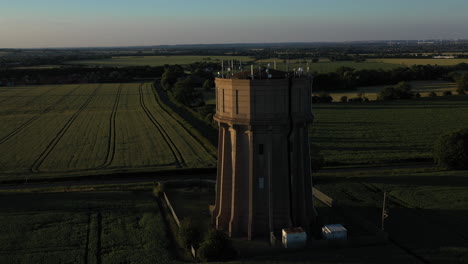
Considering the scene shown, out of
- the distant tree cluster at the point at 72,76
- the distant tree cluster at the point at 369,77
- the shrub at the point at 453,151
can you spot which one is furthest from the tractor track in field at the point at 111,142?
the distant tree cluster at the point at 72,76

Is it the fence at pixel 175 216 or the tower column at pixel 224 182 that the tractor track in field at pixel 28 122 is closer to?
the fence at pixel 175 216

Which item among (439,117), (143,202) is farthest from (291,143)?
(439,117)

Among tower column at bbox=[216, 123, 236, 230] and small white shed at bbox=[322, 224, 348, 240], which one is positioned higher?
tower column at bbox=[216, 123, 236, 230]

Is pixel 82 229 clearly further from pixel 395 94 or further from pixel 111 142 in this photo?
pixel 395 94

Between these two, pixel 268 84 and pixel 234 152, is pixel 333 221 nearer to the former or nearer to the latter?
pixel 234 152

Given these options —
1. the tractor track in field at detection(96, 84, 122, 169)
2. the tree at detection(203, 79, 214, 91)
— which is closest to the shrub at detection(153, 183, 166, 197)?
the tractor track in field at detection(96, 84, 122, 169)

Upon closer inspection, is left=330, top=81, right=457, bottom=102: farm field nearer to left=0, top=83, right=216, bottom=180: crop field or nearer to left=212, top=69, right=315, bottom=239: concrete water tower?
left=0, top=83, right=216, bottom=180: crop field
